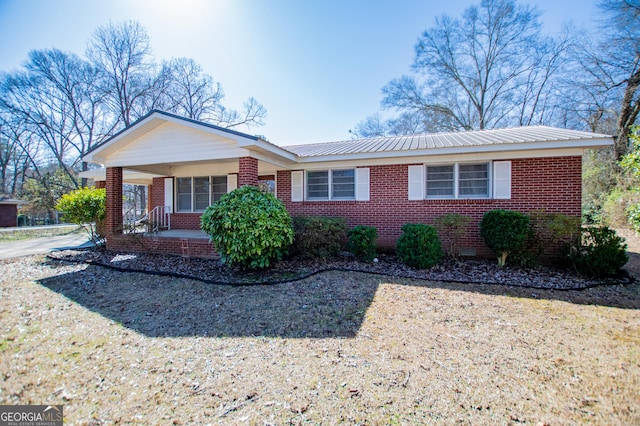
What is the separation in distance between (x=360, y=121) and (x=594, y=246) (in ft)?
76.3

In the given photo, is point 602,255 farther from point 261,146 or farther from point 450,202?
point 261,146

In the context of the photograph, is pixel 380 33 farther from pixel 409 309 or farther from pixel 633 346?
pixel 633 346

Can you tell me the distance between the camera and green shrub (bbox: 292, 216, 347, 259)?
6836mm

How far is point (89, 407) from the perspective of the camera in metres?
2.22

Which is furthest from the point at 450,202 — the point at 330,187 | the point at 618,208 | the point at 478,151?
the point at 618,208

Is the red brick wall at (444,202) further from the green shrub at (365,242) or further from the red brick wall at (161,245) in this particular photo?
the green shrub at (365,242)

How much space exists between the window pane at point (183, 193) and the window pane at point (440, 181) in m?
9.05

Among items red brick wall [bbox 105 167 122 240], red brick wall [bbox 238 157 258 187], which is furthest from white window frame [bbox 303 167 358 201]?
red brick wall [bbox 105 167 122 240]

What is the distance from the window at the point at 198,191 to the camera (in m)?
11.0

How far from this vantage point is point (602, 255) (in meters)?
5.70

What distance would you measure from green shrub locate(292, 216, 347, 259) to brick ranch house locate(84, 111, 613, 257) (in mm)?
1526

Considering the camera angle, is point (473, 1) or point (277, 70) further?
point (473, 1)

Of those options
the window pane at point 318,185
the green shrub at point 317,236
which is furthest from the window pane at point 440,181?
the window pane at point 318,185

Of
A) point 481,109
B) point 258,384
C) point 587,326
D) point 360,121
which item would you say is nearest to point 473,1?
point 481,109
